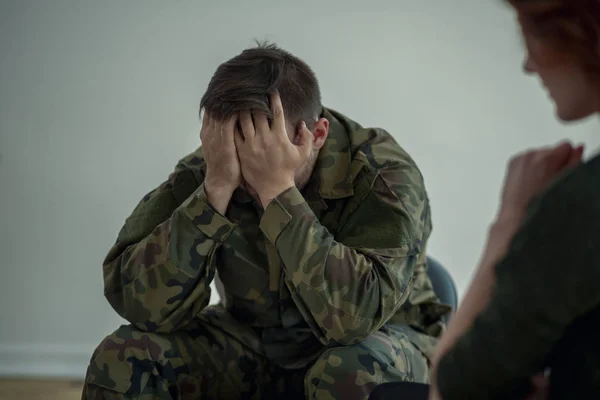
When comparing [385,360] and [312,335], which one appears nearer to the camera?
[385,360]

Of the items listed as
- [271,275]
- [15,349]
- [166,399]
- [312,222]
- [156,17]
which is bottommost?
[15,349]

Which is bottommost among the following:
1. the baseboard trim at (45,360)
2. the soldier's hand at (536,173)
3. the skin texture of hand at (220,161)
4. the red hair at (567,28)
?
the baseboard trim at (45,360)

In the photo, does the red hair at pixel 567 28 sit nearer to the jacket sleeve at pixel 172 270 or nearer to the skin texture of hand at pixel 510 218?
the skin texture of hand at pixel 510 218

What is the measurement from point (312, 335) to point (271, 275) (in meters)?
0.16

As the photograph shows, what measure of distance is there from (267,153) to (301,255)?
0.73 feet

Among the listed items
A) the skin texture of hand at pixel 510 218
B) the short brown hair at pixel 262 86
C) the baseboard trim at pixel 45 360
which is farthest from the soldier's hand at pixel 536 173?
the baseboard trim at pixel 45 360

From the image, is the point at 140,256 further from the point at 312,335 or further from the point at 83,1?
the point at 83,1

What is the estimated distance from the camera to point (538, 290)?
2.17ft

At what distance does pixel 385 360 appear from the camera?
1456 mm

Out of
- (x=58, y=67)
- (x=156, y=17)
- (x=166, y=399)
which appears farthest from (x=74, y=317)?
(x=166, y=399)

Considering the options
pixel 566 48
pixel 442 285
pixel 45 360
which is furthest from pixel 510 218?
pixel 45 360

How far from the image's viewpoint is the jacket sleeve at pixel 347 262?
1445 millimetres

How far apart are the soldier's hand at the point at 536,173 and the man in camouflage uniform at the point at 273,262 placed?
66cm

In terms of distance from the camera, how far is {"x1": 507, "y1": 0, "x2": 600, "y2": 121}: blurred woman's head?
2.40ft
